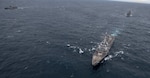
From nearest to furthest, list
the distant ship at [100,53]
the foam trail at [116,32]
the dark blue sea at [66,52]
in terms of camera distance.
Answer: the dark blue sea at [66,52] → the distant ship at [100,53] → the foam trail at [116,32]

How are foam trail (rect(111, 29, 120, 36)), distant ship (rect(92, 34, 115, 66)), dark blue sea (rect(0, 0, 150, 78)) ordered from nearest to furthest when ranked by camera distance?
dark blue sea (rect(0, 0, 150, 78)) < distant ship (rect(92, 34, 115, 66)) < foam trail (rect(111, 29, 120, 36))

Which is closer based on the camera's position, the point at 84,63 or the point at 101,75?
the point at 101,75

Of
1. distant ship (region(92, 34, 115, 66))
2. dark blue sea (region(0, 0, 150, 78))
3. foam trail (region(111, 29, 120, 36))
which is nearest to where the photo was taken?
dark blue sea (region(0, 0, 150, 78))

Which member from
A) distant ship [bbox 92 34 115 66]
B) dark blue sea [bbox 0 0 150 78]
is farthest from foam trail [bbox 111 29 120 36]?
Result: distant ship [bbox 92 34 115 66]

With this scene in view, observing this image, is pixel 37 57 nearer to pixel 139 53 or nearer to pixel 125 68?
pixel 125 68

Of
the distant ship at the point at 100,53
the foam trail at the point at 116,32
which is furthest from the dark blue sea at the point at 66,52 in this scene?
the distant ship at the point at 100,53

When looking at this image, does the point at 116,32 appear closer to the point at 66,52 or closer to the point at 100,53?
the point at 100,53

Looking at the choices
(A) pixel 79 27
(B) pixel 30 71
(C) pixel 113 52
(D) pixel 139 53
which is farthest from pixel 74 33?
(B) pixel 30 71

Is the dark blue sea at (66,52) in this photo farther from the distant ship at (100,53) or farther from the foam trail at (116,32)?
the distant ship at (100,53)

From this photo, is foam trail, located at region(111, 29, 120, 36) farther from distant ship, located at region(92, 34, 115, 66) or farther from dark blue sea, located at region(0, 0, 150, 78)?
distant ship, located at region(92, 34, 115, 66)

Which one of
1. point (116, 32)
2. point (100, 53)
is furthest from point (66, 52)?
point (116, 32)

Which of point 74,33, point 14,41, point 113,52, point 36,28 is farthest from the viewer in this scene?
point 36,28
